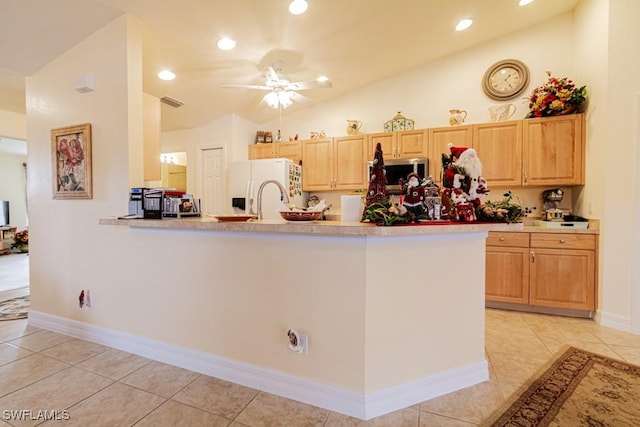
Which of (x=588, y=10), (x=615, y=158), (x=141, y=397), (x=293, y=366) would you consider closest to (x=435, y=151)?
(x=615, y=158)

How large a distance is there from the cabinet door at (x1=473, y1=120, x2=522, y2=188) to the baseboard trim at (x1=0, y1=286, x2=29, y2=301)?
6.22 metres

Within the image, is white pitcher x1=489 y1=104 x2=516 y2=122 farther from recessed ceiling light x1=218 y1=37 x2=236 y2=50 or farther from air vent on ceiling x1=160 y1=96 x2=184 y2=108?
air vent on ceiling x1=160 y1=96 x2=184 y2=108

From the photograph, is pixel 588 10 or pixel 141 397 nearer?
pixel 141 397

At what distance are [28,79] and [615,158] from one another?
5.76m

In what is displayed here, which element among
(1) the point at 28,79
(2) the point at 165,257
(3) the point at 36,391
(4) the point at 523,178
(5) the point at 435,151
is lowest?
(3) the point at 36,391

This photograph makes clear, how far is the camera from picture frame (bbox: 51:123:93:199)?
98.3 inches

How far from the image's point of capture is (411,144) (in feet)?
12.7

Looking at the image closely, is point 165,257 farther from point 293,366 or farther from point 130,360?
point 293,366

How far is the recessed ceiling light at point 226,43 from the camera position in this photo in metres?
2.74

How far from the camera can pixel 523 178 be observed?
11.2 ft

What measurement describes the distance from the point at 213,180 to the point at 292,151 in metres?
1.39

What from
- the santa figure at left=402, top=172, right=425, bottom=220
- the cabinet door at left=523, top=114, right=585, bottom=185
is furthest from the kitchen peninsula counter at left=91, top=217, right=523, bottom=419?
the cabinet door at left=523, top=114, right=585, bottom=185

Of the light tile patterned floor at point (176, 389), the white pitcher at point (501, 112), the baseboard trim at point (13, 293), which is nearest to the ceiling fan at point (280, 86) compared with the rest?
the white pitcher at point (501, 112)

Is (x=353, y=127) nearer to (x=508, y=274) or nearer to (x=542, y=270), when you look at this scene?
(x=508, y=274)
